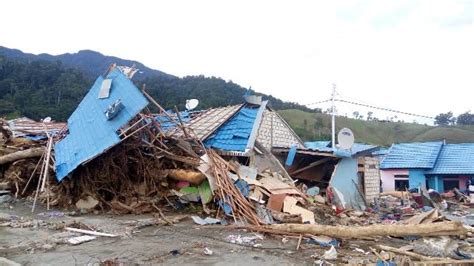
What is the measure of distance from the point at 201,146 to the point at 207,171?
1.40 meters

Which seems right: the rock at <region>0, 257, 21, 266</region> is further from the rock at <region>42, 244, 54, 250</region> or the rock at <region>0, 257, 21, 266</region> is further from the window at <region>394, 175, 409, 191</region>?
the window at <region>394, 175, 409, 191</region>

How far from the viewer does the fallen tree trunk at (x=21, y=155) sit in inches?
584

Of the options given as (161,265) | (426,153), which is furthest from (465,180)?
(161,265)

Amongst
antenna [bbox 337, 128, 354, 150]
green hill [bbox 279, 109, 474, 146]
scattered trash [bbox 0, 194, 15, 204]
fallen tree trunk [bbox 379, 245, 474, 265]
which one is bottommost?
fallen tree trunk [bbox 379, 245, 474, 265]

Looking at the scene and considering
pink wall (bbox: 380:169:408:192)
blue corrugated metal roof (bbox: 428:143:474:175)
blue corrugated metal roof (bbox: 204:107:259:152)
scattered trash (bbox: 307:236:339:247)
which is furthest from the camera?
pink wall (bbox: 380:169:408:192)

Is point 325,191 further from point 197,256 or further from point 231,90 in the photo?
point 231,90

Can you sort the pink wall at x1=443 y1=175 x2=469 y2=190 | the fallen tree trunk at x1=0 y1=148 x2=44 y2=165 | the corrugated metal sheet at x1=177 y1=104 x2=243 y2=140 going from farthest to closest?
the pink wall at x1=443 y1=175 x2=469 y2=190 < the corrugated metal sheet at x1=177 y1=104 x2=243 y2=140 < the fallen tree trunk at x1=0 y1=148 x2=44 y2=165

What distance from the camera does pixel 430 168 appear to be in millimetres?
29469

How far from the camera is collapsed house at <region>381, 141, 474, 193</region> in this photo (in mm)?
29141

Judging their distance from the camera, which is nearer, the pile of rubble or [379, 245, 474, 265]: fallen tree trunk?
[379, 245, 474, 265]: fallen tree trunk

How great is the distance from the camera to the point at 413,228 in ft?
28.2

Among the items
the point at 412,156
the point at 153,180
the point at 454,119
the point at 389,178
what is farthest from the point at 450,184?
the point at 454,119

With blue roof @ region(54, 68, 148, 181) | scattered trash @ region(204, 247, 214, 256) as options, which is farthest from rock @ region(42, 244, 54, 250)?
blue roof @ region(54, 68, 148, 181)

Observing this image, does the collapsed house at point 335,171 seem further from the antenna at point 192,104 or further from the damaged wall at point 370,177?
the antenna at point 192,104
